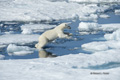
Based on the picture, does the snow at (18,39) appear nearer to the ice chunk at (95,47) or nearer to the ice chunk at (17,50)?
the ice chunk at (17,50)

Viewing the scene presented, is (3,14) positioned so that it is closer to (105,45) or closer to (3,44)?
(3,44)

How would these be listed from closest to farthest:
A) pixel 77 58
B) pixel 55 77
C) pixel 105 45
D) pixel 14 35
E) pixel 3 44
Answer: pixel 55 77, pixel 77 58, pixel 105 45, pixel 3 44, pixel 14 35

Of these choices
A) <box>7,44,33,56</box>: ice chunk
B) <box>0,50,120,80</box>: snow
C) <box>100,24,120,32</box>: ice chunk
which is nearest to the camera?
<box>0,50,120,80</box>: snow

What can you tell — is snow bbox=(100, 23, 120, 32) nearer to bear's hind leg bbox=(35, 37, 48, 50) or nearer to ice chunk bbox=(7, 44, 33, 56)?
bear's hind leg bbox=(35, 37, 48, 50)

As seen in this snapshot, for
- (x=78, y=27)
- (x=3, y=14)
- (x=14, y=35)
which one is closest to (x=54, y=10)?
(x=3, y=14)

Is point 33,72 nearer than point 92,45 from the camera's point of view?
Yes

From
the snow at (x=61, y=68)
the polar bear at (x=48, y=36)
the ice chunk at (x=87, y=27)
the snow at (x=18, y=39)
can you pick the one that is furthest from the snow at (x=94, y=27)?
the snow at (x=61, y=68)

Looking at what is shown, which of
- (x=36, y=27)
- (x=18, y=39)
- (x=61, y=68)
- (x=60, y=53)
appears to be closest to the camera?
(x=61, y=68)

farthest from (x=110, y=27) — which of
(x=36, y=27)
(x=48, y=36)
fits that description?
(x=48, y=36)

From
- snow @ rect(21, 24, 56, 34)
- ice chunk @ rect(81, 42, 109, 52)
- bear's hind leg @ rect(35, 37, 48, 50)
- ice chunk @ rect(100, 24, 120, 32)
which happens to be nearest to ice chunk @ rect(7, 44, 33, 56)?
bear's hind leg @ rect(35, 37, 48, 50)

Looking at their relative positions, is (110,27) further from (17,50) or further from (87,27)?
(17,50)

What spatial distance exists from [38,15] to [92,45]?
6.94 meters

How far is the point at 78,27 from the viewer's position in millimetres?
11320

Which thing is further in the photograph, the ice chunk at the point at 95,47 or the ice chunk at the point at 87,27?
the ice chunk at the point at 87,27
